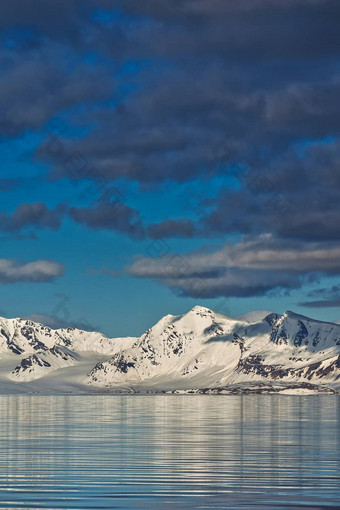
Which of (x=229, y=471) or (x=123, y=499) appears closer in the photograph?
(x=123, y=499)

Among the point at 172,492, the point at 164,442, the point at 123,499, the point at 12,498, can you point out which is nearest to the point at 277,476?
the point at 172,492

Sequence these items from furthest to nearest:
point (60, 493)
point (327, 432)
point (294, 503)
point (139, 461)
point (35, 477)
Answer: point (327, 432) → point (139, 461) → point (35, 477) → point (60, 493) → point (294, 503)

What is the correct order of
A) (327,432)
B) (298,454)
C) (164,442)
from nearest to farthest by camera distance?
1. (298,454)
2. (164,442)
3. (327,432)

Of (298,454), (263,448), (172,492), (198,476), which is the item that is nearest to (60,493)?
(172,492)

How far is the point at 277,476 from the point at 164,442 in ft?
145

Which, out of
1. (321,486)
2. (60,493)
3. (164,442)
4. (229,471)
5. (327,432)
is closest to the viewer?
(60,493)

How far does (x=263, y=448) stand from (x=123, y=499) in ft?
167

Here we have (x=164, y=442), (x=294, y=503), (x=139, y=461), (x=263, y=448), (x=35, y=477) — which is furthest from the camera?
(x=164, y=442)

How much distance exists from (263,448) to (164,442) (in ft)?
51.4

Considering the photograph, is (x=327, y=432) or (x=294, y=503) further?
(x=327, y=432)

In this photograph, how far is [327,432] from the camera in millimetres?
144375

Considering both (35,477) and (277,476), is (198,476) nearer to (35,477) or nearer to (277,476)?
(277,476)

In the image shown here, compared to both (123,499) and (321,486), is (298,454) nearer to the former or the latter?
(321,486)

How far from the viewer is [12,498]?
193 ft
